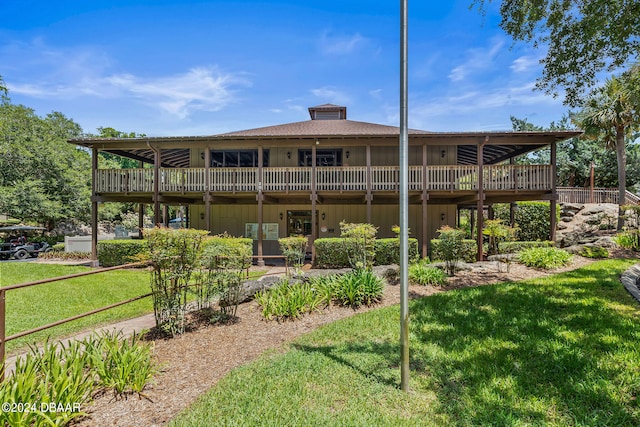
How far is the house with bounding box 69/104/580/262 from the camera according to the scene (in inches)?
515

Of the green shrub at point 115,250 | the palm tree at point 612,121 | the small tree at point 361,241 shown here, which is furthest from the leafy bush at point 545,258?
the green shrub at point 115,250

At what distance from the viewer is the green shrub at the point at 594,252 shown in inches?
391

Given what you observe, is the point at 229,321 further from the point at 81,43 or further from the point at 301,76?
the point at 81,43

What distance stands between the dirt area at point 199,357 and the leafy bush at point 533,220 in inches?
573

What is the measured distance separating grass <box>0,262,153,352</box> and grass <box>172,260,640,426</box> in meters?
4.64

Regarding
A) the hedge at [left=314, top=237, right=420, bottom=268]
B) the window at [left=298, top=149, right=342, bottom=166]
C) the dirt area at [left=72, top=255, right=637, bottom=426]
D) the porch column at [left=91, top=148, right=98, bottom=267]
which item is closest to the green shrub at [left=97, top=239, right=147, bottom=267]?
the porch column at [left=91, top=148, right=98, bottom=267]

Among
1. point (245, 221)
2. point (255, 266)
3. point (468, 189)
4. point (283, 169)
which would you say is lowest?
point (255, 266)

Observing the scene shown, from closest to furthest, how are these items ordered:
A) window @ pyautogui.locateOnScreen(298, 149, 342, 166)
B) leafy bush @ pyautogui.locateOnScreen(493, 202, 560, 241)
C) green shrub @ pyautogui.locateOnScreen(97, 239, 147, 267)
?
1. green shrub @ pyautogui.locateOnScreen(97, 239, 147, 267)
2. window @ pyautogui.locateOnScreen(298, 149, 342, 166)
3. leafy bush @ pyautogui.locateOnScreen(493, 202, 560, 241)

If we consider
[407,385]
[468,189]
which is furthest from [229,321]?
[468,189]

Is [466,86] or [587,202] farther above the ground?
[466,86]

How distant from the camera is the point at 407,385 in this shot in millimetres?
3221

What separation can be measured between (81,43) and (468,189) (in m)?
16.2

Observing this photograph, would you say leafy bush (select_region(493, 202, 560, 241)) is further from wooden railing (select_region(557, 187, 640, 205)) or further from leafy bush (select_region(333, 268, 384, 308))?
leafy bush (select_region(333, 268, 384, 308))

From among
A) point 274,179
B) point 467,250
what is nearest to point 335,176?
point 274,179
